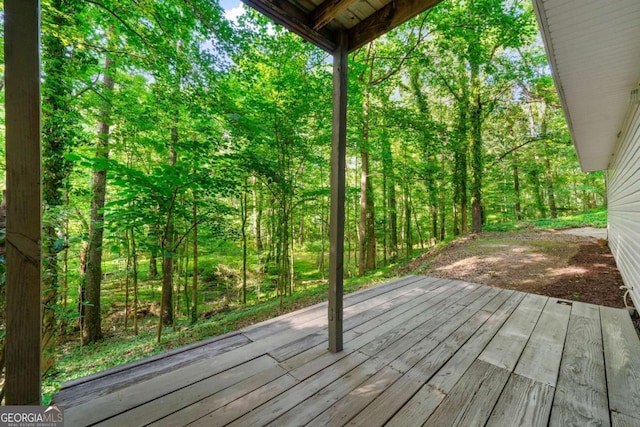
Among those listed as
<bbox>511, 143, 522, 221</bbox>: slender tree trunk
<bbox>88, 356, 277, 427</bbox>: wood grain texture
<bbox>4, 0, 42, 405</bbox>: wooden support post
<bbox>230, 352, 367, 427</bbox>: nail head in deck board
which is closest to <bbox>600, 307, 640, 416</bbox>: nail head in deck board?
<bbox>230, 352, 367, 427</bbox>: nail head in deck board

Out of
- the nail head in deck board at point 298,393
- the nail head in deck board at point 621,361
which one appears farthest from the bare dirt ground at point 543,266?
the nail head in deck board at point 298,393

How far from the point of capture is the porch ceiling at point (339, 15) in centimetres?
139

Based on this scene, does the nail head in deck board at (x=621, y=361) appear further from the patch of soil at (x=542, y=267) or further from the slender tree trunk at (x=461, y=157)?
the slender tree trunk at (x=461, y=157)

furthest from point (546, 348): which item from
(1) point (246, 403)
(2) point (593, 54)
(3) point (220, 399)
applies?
(2) point (593, 54)

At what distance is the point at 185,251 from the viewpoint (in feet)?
23.6

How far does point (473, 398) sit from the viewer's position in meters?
1.33

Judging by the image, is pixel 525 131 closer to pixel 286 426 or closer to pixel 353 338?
pixel 353 338

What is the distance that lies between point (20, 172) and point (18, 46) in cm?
42

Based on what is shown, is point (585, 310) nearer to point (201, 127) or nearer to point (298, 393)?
point (298, 393)

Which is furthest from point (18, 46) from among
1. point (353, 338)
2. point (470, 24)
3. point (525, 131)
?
point (525, 131)

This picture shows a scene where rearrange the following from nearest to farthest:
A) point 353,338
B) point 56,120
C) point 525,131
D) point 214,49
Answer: point 353,338 < point 56,120 < point 214,49 < point 525,131

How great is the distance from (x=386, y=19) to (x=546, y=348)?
8.92 feet

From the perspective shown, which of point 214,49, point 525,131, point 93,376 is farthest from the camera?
point 525,131

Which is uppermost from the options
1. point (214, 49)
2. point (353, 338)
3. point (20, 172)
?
point (214, 49)
